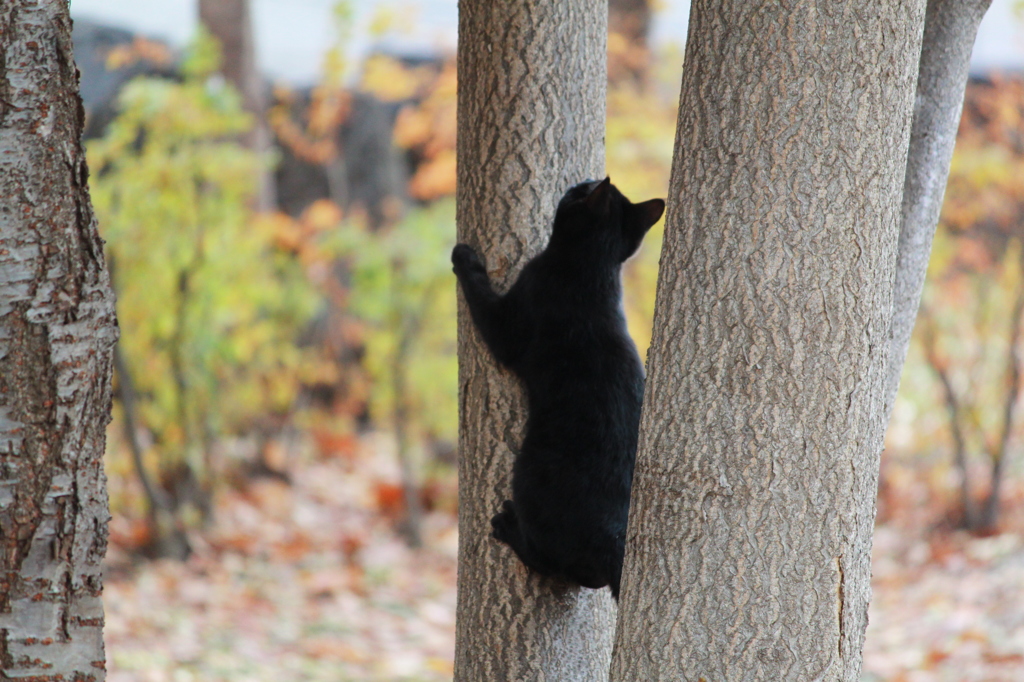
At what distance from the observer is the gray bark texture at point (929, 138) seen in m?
1.93

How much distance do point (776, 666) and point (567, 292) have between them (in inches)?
44.5

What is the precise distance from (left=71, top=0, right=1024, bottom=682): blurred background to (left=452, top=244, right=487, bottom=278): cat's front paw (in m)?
2.40

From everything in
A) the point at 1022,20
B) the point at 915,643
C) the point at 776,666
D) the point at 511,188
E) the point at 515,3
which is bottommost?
the point at 915,643

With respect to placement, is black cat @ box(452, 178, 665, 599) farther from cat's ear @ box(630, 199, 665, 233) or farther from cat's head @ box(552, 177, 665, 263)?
cat's ear @ box(630, 199, 665, 233)

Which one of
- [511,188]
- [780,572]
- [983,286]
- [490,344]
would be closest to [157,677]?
[490,344]

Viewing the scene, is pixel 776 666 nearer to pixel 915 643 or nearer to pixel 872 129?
pixel 872 129

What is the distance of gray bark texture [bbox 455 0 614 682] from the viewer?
2.00 metres

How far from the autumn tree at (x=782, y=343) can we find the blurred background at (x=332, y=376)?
2822 millimetres

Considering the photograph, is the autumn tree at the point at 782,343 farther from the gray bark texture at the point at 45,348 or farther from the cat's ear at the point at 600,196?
the gray bark texture at the point at 45,348

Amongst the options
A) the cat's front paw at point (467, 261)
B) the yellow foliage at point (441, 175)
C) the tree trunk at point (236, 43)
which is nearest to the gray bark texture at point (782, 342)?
the cat's front paw at point (467, 261)

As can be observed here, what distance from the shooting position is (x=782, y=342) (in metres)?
1.47

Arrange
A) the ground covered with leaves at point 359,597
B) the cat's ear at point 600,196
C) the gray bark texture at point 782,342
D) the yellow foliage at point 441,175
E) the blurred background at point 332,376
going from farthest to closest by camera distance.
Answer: the yellow foliage at point 441,175 → the blurred background at point 332,376 → the ground covered with leaves at point 359,597 → the cat's ear at point 600,196 → the gray bark texture at point 782,342

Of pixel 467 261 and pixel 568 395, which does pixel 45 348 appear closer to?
pixel 467 261

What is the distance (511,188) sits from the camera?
2.05 m
